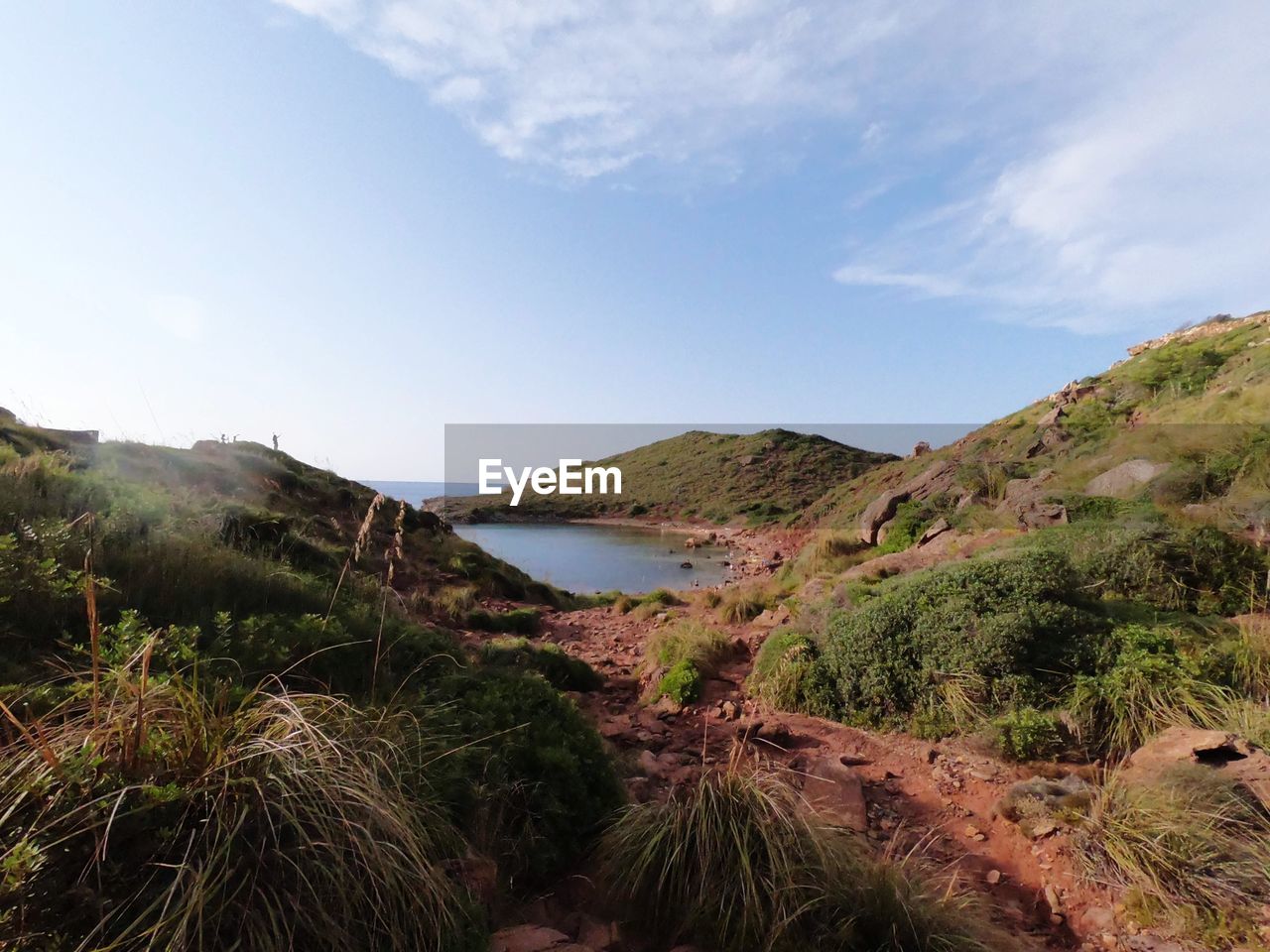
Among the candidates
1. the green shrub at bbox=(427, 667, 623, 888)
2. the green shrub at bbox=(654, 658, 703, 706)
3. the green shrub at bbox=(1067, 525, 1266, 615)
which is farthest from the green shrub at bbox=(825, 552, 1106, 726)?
the green shrub at bbox=(427, 667, 623, 888)

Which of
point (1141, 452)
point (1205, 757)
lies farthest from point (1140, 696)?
point (1141, 452)

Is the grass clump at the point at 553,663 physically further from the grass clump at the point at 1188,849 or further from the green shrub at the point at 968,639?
the grass clump at the point at 1188,849

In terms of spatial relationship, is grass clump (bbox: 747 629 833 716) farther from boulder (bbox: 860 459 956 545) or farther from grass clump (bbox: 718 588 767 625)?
boulder (bbox: 860 459 956 545)

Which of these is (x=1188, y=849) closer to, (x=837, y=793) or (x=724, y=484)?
(x=837, y=793)

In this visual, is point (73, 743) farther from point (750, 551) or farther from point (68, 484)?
point (750, 551)

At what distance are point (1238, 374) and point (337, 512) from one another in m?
21.6

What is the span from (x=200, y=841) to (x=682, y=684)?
5168 mm

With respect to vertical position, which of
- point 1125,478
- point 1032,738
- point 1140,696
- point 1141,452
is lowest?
point 1032,738

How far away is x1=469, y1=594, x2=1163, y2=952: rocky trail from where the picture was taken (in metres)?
2.92

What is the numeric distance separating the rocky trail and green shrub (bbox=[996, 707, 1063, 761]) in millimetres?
110

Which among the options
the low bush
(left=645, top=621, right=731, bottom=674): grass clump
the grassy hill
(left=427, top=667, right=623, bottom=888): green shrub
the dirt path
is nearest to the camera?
(left=427, top=667, right=623, bottom=888): green shrub

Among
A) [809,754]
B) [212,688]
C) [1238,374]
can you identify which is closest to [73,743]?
[212,688]

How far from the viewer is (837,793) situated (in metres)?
4.18

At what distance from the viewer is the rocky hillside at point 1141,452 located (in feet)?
26.9
